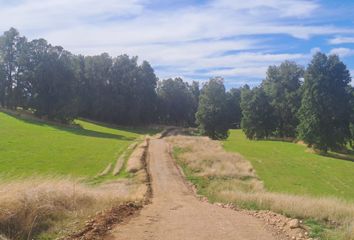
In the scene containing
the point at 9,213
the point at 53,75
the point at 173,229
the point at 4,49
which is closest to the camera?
the point at 9,213

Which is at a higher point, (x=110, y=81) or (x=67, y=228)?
(x=110, y=81)

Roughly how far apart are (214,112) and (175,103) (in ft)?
153

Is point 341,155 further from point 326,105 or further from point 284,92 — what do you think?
point 284,92

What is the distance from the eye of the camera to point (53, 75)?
8638 centimetres

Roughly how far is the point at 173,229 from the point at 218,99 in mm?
90414

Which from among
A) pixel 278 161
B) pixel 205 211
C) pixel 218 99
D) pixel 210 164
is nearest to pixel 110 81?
pixel 218 99

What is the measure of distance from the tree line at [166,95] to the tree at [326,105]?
0.48ft

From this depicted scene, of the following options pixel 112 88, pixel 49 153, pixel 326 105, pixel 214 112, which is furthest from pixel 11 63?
pixel 326 105

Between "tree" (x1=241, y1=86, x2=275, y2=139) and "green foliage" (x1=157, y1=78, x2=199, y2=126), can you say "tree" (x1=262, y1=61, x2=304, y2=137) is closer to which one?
"tree" (x1=241, y1=86, x2=275, y2=139)

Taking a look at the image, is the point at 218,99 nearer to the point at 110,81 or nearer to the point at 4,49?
the point at 110,81

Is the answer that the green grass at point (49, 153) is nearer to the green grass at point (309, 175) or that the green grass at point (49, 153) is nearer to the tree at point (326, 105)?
the green grass at point (309, 175)

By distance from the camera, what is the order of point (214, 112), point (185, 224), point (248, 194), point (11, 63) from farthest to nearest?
1. point (214, 112)
2. point (11, 63)
3. point (248, 194)
4. point (185, 224)

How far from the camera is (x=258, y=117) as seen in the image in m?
105

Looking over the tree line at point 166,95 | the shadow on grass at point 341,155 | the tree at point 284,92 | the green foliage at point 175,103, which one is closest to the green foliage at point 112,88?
the tree line at point 166,95
